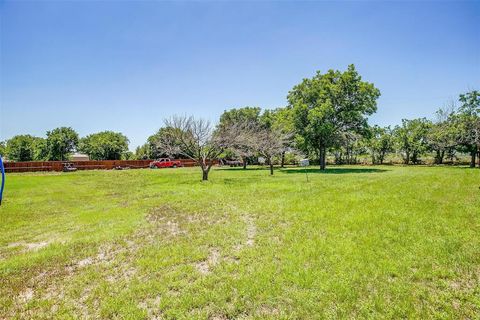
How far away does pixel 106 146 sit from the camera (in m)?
61.2

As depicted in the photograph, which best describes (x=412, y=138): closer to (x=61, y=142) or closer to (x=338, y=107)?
(x=338, y=107)

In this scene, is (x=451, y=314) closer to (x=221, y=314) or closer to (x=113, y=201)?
(x=221, y=314)

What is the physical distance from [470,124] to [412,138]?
16311 mm

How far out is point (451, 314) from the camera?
11.9 feet

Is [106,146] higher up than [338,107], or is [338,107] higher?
[338,107]

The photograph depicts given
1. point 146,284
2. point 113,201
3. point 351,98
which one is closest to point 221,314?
point 146,284

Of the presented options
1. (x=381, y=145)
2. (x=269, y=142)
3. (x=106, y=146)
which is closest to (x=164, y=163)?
(x=106, y=146)

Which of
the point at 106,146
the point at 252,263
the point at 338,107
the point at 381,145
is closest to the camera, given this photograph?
the point at 252,263

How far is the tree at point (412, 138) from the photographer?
159 feet

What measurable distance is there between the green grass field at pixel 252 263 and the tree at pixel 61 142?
61377 mm

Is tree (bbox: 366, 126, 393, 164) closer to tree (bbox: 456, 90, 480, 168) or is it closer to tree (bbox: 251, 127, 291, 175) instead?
tree (bbox: 456, 90, 480, 168)

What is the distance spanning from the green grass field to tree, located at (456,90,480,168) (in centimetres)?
2940

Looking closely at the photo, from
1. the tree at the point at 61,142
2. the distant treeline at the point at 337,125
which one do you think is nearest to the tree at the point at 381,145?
the distant treeline at the point at 337,125

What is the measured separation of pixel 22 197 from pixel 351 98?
30846 millimetres
